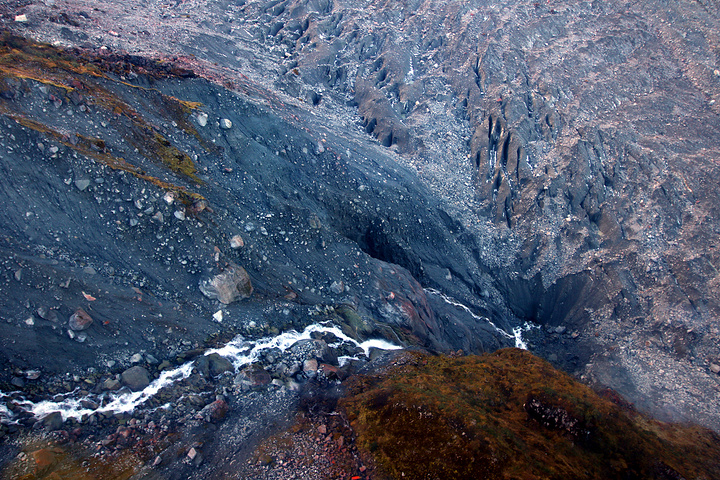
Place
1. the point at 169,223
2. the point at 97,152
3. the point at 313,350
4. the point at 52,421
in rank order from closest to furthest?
the point at 52,421 < the point at 313,350 < the point at 97,152 < the point at 169,223

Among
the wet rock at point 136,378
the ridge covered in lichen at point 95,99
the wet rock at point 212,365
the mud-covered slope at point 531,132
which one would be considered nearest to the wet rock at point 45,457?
the wet rock at point 136,378

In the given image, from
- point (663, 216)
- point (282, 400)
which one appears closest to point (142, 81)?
point (282, 400)

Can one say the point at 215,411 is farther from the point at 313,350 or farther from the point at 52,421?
the point at 52,421

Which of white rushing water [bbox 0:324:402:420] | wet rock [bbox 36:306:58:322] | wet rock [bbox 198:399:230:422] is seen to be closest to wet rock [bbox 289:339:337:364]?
white rushing water [bbox 0:324:402:420]

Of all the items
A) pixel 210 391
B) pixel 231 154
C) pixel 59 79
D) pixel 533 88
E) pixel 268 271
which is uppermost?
pixel 533 88

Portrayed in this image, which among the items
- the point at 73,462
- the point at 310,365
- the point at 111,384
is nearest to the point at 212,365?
the point at 111,384

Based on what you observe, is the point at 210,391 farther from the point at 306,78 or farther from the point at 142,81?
the point at 306,78
